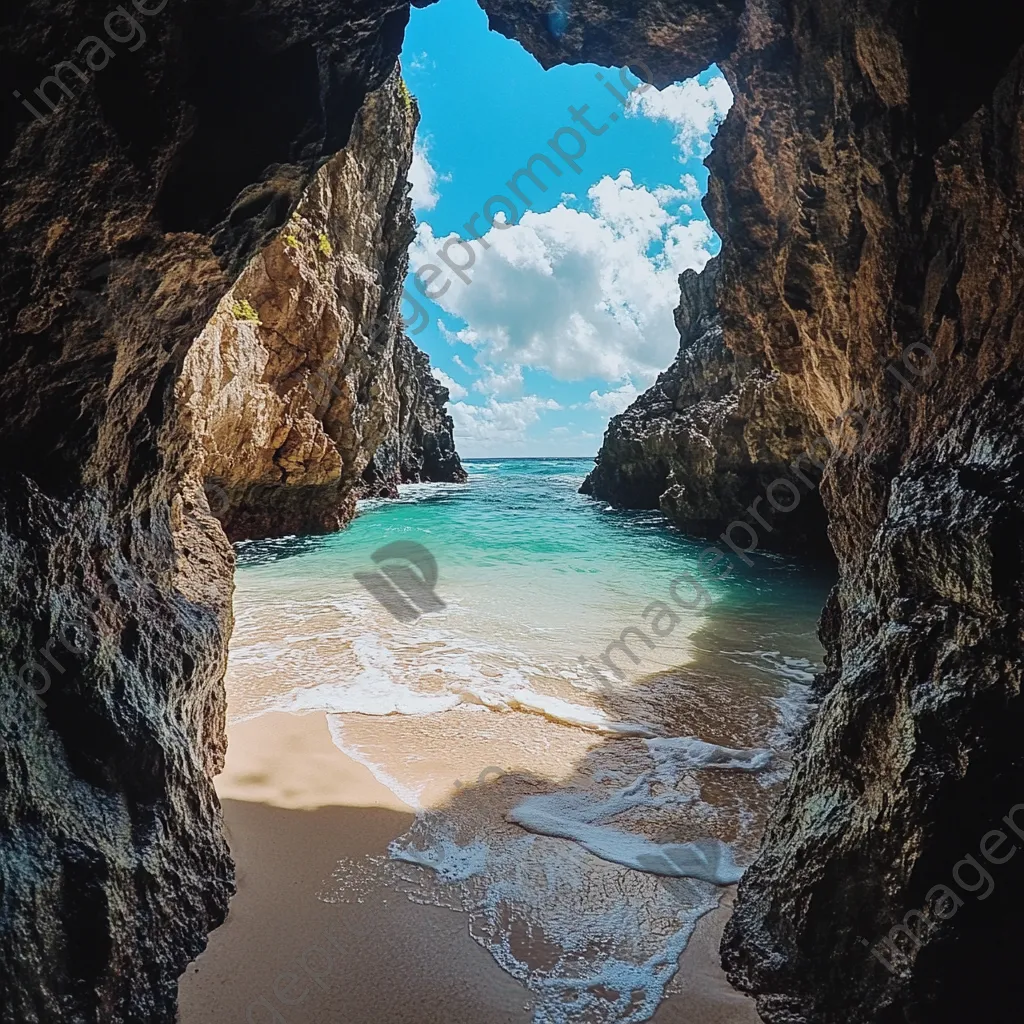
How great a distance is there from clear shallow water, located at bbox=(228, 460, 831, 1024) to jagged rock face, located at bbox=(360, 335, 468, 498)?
2186cm

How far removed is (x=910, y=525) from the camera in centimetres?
271

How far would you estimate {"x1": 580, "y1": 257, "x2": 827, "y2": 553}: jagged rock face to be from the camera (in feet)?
55.2

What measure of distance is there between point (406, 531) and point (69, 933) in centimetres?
1846

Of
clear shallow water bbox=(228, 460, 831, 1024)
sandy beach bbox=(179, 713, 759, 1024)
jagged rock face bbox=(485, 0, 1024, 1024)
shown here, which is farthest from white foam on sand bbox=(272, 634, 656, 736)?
jagged rock face bbox=(485, 0, 1024, 1024)

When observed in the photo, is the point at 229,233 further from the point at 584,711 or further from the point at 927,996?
the point at 584,711

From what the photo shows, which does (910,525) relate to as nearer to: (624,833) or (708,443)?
(624,833)

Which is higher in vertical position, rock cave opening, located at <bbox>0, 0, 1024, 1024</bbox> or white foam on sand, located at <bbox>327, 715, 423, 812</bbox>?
rock cave opening, located at <bbox>0, 0, 1024, 1024</bbox>

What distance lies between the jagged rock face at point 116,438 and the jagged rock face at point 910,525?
2.63 m

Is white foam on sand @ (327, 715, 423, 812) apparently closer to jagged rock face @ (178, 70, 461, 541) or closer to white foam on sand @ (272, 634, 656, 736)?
white foam on sand @ (272, 634, 656, 736)

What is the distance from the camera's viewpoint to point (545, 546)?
1739 centimetres

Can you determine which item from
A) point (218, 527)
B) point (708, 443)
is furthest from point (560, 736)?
point (708, 443)

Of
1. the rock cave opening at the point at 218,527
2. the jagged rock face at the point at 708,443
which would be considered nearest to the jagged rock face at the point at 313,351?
the rock cave opening at the point at 218,527

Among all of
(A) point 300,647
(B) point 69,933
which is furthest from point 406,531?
(B) point 69,933

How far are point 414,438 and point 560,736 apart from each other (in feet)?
134
